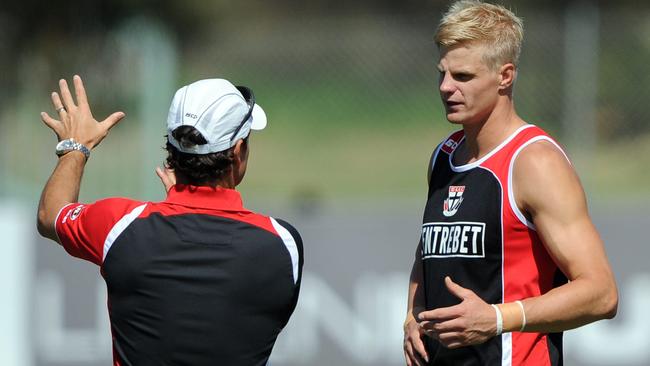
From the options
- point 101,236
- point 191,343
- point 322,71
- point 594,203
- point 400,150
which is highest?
point 322,71

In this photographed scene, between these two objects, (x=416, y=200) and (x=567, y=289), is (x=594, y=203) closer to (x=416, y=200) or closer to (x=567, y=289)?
(x=416, y=200)

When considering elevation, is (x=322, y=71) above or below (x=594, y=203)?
above

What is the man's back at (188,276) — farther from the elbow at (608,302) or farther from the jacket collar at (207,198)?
the elbow at (608,302)

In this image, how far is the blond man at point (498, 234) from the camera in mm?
3363

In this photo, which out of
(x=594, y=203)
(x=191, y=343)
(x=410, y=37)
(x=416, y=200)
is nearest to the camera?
(x=191, y=343)

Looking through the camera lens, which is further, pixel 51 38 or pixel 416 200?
pixel 51 38

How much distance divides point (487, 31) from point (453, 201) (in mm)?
610

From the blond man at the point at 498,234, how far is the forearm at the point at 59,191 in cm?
124

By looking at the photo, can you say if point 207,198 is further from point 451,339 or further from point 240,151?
point 451,339

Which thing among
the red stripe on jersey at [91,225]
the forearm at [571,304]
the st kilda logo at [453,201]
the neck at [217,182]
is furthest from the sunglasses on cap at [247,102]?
the forearm at [571,304]

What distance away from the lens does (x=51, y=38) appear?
9430 millimetres

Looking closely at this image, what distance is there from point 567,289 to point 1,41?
740cm

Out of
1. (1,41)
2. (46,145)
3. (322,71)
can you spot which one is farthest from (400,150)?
(1,41)

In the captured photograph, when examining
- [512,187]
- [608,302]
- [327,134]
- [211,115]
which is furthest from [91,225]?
[327,134]
